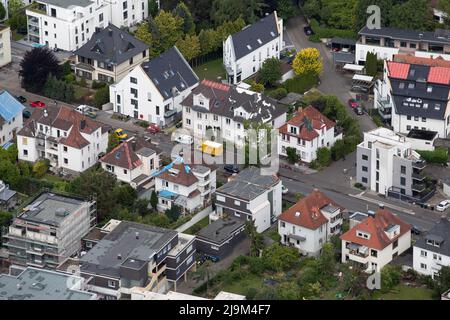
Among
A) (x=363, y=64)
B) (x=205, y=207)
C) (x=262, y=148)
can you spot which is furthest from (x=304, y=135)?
(x=363, y=64)

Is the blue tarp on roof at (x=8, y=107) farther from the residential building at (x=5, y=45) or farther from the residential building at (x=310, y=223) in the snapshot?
the residential building at (x=310, y=223)

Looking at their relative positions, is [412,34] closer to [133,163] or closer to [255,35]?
[255,35]

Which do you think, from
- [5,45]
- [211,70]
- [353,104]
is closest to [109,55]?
[211,70]

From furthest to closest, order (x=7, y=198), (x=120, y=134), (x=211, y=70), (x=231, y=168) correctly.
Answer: (x=211, y=70) < (x=120, y=134) < (x=231, y=168) < (x=7, y=198)

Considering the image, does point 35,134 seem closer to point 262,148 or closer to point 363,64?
point 262,148

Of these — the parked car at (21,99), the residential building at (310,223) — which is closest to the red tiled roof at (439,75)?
the residential building at (310,223)
